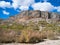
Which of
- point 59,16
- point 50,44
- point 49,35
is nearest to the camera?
point 50,44

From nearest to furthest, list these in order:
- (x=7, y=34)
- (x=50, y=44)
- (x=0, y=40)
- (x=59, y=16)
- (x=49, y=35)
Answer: (x=50, y=44) → (x=0, y=40) → (x=7, y=34) → (x=49, y=35) → (x=59, y=16)

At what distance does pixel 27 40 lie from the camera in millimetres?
15820

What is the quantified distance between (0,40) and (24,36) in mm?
2065

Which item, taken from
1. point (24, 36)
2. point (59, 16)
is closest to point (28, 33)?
point (24, 36)

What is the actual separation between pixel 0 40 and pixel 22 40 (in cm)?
184

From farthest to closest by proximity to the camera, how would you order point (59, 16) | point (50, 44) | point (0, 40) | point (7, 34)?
point (59, 16) < point (7, 34) < point (0, 40) < point (50, 44)

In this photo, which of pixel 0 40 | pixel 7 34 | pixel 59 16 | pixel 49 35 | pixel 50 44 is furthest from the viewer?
pixel 59 16

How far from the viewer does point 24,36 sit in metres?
16.0

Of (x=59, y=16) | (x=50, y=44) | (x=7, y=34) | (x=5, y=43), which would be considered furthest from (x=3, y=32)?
(x=59, y=16)

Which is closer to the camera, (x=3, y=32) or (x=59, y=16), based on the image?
(x=3, y=32)

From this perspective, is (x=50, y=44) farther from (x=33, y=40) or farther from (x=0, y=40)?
(x=0, y=40)

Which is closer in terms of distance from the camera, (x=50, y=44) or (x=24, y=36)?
(x=50, y=44)

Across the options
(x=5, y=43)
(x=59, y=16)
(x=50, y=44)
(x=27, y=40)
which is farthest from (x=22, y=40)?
(x=59, y=16)

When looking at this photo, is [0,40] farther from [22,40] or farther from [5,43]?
[22,40]
